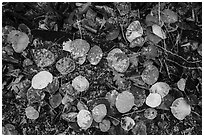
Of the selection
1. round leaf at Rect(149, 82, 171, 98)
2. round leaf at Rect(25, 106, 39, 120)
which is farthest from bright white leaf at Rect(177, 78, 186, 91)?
round leaf at Rect(25, 106, 39, 120)

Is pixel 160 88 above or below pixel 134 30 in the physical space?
below

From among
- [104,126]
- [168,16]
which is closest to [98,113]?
[104,126]

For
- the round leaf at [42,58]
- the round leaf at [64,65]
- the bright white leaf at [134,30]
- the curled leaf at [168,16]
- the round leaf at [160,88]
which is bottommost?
the round leaf at [160,88]

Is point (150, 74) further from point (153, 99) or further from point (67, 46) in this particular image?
point (67, 46)

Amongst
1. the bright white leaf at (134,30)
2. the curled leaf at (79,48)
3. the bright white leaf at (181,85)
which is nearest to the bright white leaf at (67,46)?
the curled leaf at (79,48)

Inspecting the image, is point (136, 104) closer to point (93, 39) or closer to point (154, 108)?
point (154, 108)

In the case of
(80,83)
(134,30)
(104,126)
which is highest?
(134,30)

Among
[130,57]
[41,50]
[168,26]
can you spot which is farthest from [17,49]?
[168,26]

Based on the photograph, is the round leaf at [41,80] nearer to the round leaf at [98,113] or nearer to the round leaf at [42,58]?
the round leaf at [42,58]

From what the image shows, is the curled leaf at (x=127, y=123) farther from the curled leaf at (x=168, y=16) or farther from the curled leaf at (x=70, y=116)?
the curled leaf at (x=168, y=16)

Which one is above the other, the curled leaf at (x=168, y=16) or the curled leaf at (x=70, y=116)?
the curled leaf at (x=168, y=16)

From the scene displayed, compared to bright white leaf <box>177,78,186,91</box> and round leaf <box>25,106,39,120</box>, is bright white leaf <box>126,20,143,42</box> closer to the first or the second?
bright white leaf <box>177,78,186,91</box>
